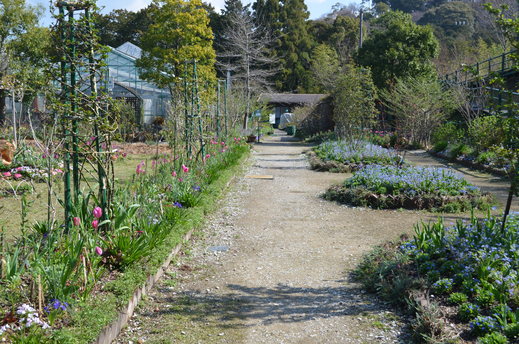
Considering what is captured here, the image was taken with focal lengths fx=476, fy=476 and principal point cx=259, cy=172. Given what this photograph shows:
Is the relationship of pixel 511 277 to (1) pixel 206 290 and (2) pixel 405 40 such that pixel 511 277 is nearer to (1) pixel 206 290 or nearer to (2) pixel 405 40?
(1) pixel 206 290

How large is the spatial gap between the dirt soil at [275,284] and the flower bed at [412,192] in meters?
0.35

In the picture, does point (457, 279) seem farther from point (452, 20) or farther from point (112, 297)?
point (452, 20)

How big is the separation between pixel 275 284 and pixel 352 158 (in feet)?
31.4

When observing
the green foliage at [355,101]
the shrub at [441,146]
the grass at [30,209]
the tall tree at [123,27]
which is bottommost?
the grass at [30,209]

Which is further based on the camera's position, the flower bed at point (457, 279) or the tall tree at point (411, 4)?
the tall tree at point (411, 4)

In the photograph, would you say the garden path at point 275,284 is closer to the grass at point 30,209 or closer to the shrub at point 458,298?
the shrub at point 458,298

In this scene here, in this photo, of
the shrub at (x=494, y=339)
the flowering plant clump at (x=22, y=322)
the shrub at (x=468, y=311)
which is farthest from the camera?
the shrub at (x=468, y=311)

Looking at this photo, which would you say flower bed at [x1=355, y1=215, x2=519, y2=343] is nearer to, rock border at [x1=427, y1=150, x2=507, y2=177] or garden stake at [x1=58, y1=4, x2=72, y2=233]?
garden stake at [x1=58, y1=4, x2=72, y2=233]

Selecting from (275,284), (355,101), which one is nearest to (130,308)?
(275,284)

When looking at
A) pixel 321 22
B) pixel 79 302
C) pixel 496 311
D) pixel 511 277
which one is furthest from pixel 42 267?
pixel 321 22

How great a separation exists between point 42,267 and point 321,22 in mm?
55074

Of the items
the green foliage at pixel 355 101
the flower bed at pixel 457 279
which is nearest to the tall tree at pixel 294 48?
the green foliage at pixel 355 101

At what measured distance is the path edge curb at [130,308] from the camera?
10.6ft

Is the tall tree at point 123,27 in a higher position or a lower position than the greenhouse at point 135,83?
higher
